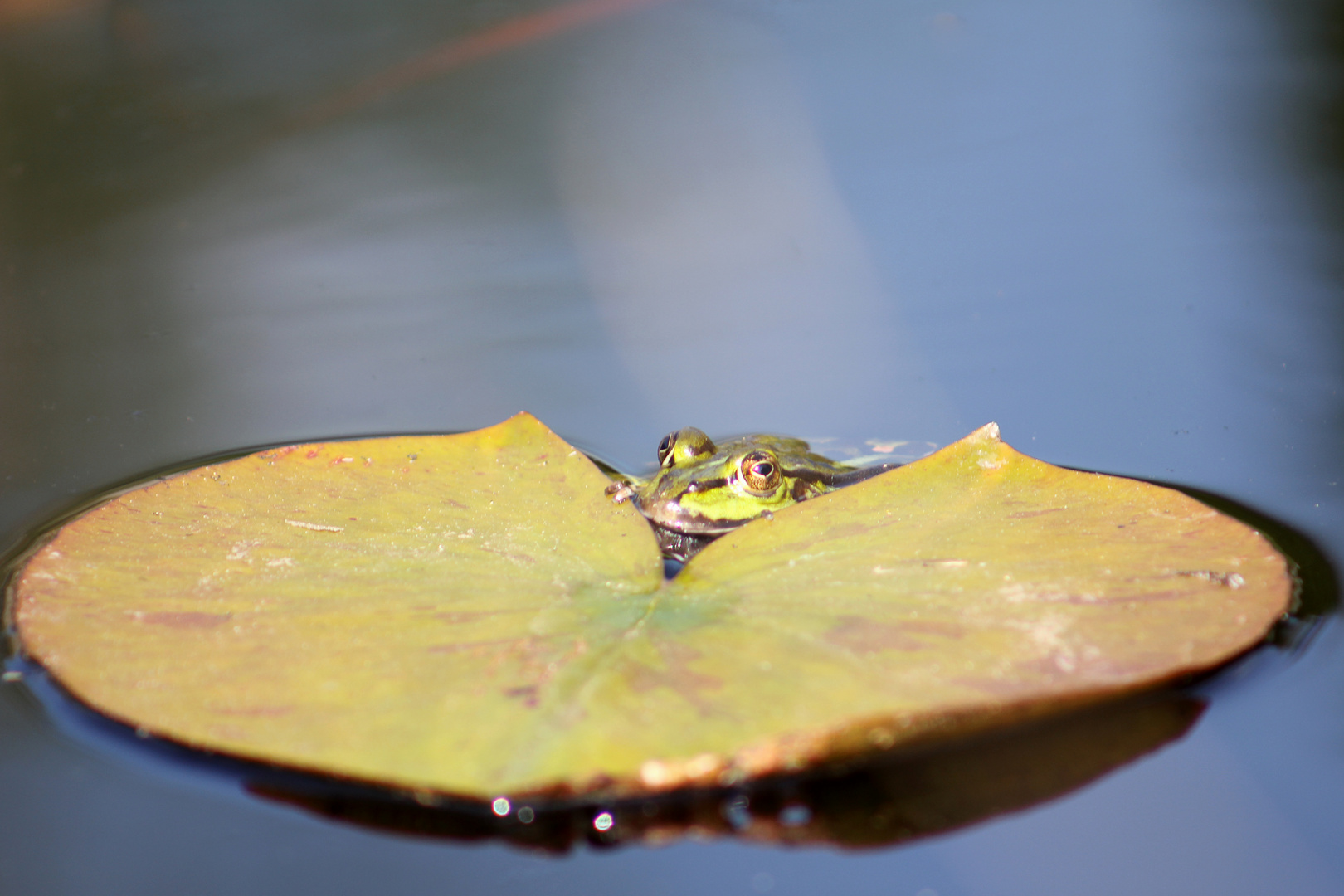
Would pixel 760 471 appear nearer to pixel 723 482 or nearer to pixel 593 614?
pixel 723 482

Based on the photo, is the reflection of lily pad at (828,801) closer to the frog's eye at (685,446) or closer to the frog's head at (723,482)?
the frog's head at (723,482)

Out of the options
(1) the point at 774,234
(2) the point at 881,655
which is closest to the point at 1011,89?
(1) the point at 774,234

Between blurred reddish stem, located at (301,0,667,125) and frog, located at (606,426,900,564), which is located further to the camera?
blurred reddish stem, located at (301,0,667,125)

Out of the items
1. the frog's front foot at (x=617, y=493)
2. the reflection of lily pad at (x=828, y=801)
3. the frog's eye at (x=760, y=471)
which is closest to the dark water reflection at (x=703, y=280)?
the reflection of lily pad at (x=828, y=801)

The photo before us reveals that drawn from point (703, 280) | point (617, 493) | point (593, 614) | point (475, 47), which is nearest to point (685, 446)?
point (617, 493)

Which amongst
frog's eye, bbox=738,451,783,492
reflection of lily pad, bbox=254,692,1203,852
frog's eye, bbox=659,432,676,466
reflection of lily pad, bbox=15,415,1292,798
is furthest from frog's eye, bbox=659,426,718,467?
reflection of lily pad, bbox=254,692,1203,852

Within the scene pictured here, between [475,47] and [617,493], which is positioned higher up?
[475,47]

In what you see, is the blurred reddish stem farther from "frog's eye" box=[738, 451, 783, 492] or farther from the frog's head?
"frog's eye" box=[738, 451, 783, 492]
